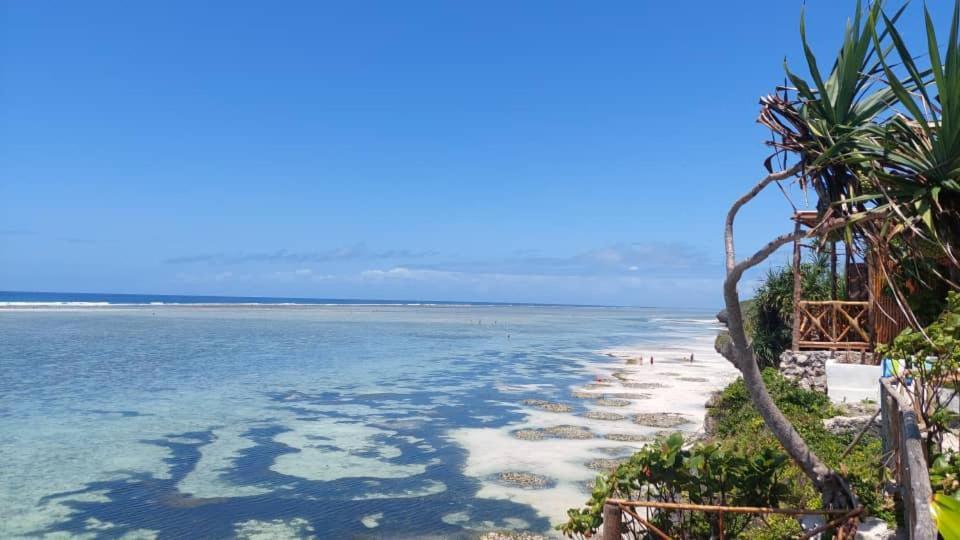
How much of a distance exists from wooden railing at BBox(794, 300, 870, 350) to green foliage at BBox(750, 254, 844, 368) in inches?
193

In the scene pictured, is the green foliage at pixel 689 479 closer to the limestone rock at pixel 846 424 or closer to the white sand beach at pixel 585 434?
the white sand beach at pixel 585 434

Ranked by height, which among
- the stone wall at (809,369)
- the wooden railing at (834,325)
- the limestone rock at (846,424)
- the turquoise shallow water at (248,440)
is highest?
the wooden railing at (834,325)

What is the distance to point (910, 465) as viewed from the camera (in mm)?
4723

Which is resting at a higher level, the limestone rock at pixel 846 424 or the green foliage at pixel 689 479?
the green foliage at pixel 689 479

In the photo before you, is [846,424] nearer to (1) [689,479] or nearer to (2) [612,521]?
(1) [689,479]

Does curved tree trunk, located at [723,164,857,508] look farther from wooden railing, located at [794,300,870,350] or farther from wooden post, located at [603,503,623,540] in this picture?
wooden railing, located at [794,300,870,350]

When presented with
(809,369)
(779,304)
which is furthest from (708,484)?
(779,304)

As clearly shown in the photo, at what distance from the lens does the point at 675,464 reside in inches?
247

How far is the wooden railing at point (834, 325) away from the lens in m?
14.8

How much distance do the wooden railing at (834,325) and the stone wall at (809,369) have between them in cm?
43

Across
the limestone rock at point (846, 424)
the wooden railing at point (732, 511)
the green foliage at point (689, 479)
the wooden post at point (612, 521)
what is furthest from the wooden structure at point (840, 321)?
the wooden post at point (612, 521)

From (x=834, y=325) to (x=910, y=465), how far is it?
37.3 feet

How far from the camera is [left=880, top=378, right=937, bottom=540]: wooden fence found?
14.4 feet

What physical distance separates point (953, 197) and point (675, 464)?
3231 millimetres
